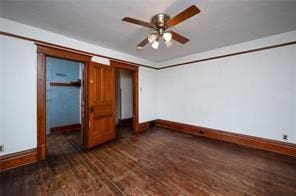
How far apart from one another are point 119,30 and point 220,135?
3641 mm

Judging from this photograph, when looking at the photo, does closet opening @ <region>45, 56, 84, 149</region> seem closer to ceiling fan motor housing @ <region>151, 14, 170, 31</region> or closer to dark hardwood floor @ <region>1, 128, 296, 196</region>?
dark hardwood floor @ <region>1, 128, 296, 196</region>

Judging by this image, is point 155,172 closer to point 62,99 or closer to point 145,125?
point 145,125

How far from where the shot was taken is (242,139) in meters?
3.28

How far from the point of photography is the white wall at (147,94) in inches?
184

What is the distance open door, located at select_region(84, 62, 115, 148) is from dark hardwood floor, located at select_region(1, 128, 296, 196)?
1.11 ft

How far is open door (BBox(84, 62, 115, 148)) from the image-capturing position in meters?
3.16

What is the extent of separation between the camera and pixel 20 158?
91.1 inches

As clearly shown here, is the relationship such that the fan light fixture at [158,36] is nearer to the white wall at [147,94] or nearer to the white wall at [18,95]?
the white wall at [18,95]

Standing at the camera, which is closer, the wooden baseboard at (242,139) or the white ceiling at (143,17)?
the white ceiling at (143,17)

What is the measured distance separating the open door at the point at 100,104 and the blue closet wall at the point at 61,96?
2.00 metres

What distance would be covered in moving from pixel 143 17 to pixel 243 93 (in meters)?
2.94

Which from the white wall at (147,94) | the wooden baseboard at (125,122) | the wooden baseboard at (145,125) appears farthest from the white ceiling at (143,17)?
the wooden baseboard at (125,122)

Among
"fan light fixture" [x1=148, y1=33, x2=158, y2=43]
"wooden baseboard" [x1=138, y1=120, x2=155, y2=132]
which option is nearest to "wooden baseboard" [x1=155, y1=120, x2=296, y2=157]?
"wooden baseboard" [x1=138, y1=120, x2=155, y2=132]

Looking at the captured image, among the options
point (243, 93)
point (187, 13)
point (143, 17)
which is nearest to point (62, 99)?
point (143, 17)
